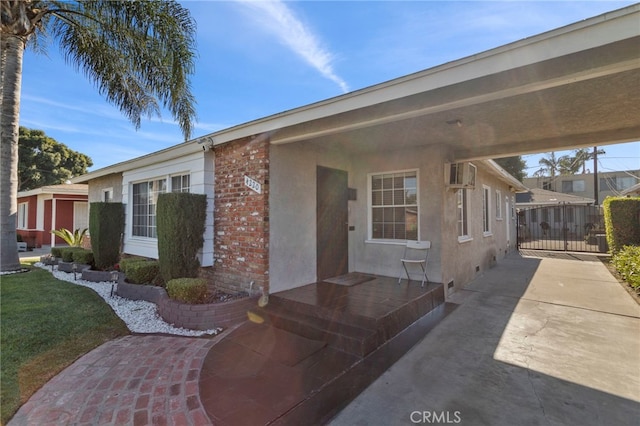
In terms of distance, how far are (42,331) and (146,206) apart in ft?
12.8

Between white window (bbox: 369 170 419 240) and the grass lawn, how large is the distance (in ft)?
16.4

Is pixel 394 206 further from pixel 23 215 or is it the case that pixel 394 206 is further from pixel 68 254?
pixel 23 215

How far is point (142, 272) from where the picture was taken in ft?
20.1

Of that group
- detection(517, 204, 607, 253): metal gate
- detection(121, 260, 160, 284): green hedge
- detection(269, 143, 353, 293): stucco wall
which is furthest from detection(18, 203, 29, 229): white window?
detection(517, 204, 607, 253): metal gate

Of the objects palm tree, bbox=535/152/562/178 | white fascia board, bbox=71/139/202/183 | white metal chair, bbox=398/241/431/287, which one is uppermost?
palm tree, bbox=535/152/562/178

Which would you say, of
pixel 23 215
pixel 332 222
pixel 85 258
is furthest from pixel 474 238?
pixel 23 215

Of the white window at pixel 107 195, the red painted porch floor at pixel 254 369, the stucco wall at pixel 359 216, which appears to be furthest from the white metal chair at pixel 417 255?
the white window at pixel 107 195

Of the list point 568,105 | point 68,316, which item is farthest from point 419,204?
point 68,316

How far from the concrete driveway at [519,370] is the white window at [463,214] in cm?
182

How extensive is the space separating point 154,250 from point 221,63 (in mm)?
4861

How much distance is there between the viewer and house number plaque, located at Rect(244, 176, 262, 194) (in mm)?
4969

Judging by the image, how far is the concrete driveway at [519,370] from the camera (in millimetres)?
2525

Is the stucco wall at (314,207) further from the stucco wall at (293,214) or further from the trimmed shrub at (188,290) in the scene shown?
the trimmed shrub at (188,290)

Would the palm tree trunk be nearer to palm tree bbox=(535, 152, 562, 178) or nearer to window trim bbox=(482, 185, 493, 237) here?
window trim bbox=(482, 185, 493, 237)
